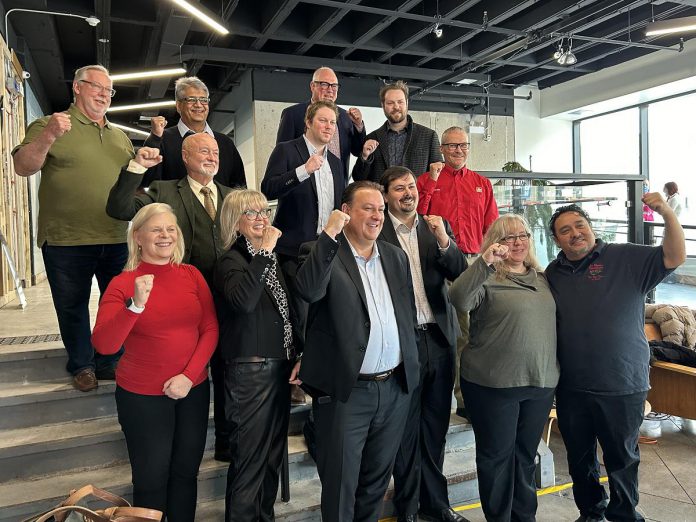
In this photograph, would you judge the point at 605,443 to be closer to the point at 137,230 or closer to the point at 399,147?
the point at 399,147

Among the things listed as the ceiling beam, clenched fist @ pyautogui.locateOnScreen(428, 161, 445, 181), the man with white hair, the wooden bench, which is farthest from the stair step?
the ceiling beam

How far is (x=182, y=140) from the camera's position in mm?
2887

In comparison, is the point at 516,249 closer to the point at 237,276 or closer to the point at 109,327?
the point at 237,276

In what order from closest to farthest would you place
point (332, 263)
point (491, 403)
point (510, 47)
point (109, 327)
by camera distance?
point (109, 327)
point (332, 263)
point (491, 403)
point (510, 47)

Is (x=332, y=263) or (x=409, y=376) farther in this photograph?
(x=409, y=376)

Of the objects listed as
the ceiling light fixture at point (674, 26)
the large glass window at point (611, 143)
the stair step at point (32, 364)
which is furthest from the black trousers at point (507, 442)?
the large glass window at point (611, 143)

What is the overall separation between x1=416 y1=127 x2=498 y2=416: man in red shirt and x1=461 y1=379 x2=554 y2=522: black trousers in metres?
0.60

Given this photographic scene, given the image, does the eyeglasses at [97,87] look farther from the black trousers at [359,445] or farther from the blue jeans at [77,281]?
the black trousers at [359,445]

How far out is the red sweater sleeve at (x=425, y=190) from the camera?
10.3 feet

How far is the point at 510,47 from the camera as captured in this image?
8.02 m

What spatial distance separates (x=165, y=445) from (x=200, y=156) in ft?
4.05

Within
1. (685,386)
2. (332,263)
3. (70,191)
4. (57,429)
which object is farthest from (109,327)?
(685,386)

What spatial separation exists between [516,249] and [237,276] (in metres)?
1.29

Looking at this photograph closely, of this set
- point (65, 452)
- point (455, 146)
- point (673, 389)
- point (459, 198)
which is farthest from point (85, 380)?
point (673, 389)
